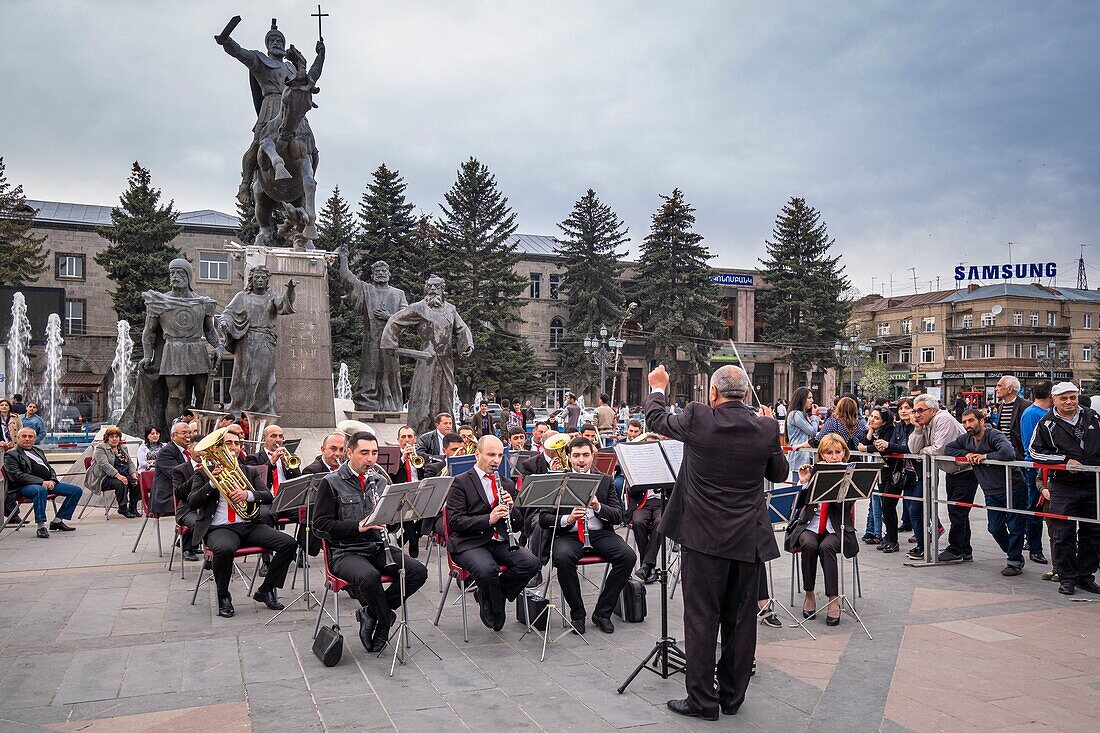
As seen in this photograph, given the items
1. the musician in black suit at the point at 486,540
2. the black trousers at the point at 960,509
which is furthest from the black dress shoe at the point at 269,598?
the black trousers at the point at 960,509

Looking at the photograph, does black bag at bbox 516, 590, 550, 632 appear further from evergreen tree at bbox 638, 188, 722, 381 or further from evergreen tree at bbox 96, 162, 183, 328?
evergreen tree at bbox 638, 188, 722, 381

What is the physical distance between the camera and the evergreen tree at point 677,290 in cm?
5225

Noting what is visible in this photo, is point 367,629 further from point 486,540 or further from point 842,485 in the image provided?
point 842,485

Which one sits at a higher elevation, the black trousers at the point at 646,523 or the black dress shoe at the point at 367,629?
the black trousers at the point at 646,523

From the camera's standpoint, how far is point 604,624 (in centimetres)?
676

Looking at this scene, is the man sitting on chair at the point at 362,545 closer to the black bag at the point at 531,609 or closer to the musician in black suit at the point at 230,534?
the black bag at the point at 531,609

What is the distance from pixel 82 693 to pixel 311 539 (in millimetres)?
3621

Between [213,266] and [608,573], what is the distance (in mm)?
49115

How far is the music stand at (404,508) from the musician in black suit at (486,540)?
26 centimetres

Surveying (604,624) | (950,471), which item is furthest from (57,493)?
(950,471)

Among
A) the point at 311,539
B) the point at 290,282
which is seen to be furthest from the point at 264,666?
the point at 290,282

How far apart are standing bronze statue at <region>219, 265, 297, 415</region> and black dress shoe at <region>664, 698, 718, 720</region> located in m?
10.2

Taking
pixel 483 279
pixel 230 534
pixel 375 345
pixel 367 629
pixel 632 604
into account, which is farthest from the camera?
pixel 483 279

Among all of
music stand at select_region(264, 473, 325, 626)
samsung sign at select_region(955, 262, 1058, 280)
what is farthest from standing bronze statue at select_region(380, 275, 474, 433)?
samsung sign at select_region(955, 262, 1058, 280)
